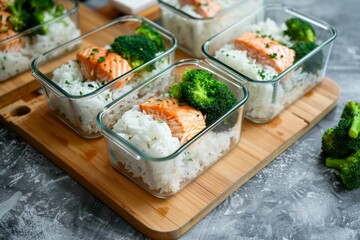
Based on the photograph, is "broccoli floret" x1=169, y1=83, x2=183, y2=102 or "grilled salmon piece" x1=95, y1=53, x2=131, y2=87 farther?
"grilled salmon piece" x1=95, y1=53, x2=131, y2=87

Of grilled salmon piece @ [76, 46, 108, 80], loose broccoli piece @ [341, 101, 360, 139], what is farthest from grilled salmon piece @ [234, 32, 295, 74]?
grilled salmon piece @ [76, 46, 108, 80]

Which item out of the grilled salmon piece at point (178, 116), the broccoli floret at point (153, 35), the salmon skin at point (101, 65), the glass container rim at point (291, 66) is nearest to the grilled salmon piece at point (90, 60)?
the salmon skin at point (101, 65)

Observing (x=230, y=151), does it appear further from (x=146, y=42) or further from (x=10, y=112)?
(x=10, y=112)

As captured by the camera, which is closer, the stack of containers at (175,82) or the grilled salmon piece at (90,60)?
the stack of containers at (175,82)

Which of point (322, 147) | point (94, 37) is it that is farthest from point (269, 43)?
point (94, 37)

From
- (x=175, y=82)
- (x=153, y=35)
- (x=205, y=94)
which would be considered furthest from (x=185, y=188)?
(x=153, y=35)

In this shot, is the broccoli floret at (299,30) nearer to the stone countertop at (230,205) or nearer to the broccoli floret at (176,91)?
the stone countertop at (230,205)

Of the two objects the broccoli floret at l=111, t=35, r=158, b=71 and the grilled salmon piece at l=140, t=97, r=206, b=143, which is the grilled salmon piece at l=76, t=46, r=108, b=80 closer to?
the broccoli floret at l=111, t=35, r=158, b=71

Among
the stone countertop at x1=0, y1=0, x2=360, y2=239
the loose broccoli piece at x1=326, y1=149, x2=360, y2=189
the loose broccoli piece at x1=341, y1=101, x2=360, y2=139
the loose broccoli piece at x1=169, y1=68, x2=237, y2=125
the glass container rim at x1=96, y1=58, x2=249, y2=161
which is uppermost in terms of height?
the loose broccoli piece at x1=169, y1=68, x2=237, y2=125
